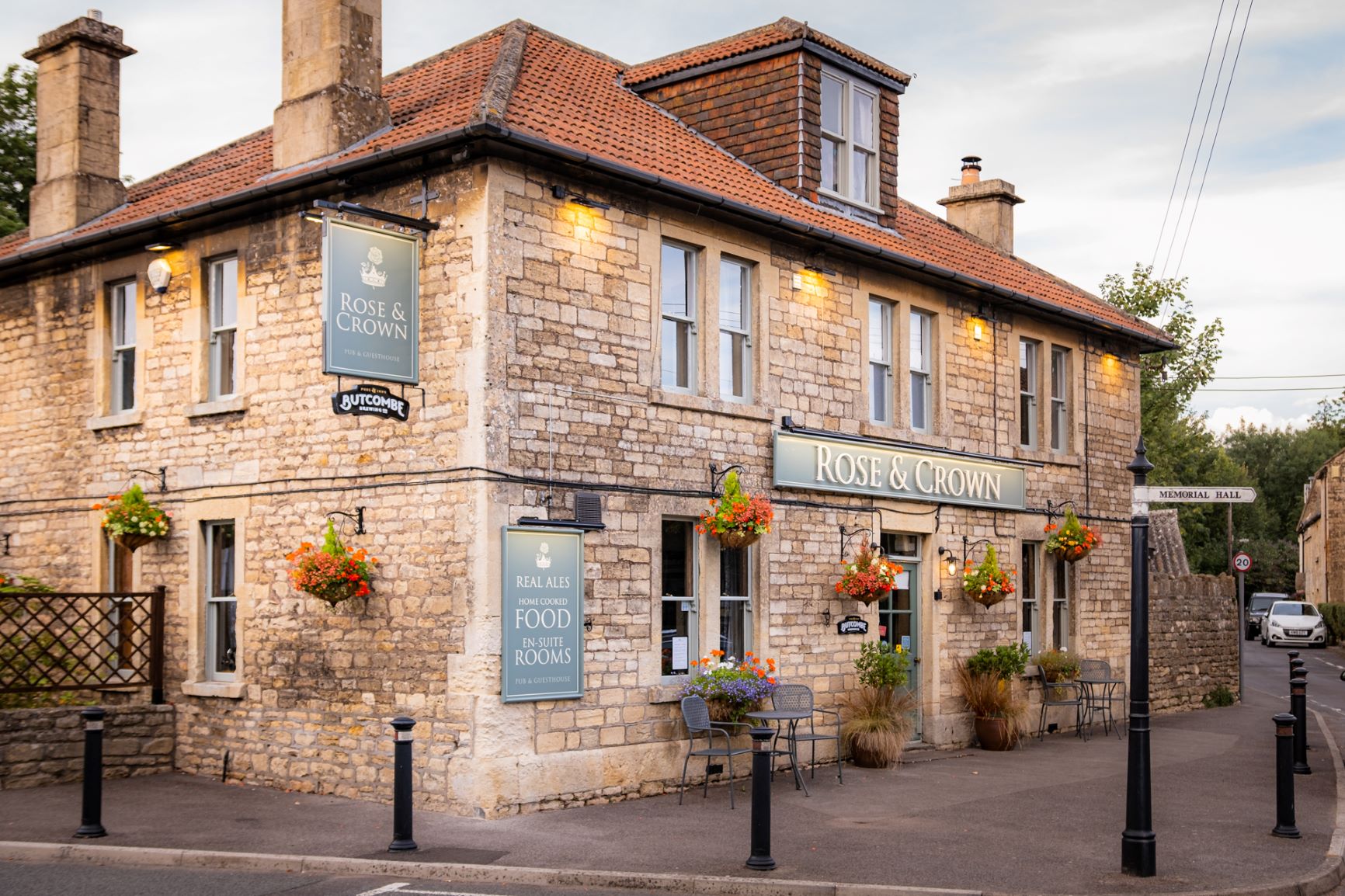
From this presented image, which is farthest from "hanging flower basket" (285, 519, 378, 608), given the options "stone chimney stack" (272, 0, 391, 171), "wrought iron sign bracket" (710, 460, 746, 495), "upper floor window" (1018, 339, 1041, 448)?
"upper floor window" (1018, 339, 1041, 448)

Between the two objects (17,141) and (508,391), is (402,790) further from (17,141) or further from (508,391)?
(17,141)

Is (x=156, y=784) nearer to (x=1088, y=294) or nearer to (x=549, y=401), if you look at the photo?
(x=549, y=401)

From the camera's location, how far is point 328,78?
1458 centimetres

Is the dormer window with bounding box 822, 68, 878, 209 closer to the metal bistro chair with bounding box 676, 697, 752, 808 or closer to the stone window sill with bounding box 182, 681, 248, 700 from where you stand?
the metal bistro chair with bounding box 676, 697, 752, 808

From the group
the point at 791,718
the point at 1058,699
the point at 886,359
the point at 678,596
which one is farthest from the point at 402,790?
the point at 1058,699

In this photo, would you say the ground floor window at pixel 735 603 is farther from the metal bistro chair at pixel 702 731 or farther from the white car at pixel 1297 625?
the white car at pixel 1297 625

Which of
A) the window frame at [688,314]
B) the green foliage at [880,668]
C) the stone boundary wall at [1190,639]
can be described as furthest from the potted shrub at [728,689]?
the stone boundary wall at [1190,639]

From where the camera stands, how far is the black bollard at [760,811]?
9961 mm

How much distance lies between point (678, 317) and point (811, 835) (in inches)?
227

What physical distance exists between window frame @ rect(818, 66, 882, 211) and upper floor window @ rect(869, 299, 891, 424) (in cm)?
152

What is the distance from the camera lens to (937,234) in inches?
838

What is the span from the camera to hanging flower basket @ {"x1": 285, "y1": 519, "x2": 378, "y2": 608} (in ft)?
43.0

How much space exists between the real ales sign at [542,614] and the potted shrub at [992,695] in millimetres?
7076

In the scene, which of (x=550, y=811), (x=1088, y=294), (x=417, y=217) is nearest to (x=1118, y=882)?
(x=550, y=811)
